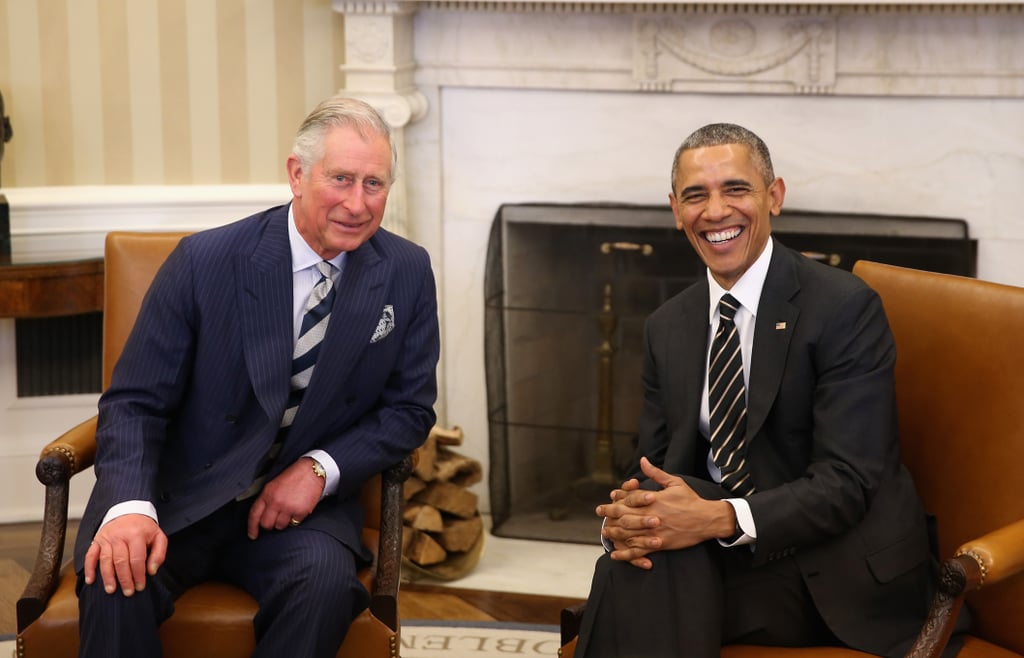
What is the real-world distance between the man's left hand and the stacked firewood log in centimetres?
126

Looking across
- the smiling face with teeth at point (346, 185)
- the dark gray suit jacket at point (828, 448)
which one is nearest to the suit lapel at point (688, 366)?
the dark gray suit jacket at point (828, 448)

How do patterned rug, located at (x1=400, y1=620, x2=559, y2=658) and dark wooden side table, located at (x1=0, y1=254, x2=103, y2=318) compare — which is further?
dark wooden side table, located at (x1=0, y1=254, x2=103, y2=318)

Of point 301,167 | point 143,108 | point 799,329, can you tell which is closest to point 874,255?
point 799,329

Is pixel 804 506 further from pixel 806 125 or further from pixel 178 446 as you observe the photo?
pixel 806 125

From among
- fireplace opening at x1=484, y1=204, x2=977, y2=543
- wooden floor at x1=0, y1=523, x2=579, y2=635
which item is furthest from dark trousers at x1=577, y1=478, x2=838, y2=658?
fireplace opening at x1=484, y1=204, x2=977, y2=543

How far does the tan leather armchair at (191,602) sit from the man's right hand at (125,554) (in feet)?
0.37

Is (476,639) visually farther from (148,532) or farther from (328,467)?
(148,532)

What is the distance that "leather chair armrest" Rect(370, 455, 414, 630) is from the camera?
206cm

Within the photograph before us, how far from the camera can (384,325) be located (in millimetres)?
2266

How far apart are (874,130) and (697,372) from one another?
1701 millimetres

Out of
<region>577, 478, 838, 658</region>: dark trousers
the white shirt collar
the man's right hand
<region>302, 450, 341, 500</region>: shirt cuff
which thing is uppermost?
the white shirt collar

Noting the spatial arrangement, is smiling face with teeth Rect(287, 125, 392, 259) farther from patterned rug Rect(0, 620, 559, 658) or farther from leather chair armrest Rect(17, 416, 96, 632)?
patterned rug Rect(0, 620, 559, 658)

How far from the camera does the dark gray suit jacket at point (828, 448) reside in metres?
1.94

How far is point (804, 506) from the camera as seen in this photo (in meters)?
1.94
